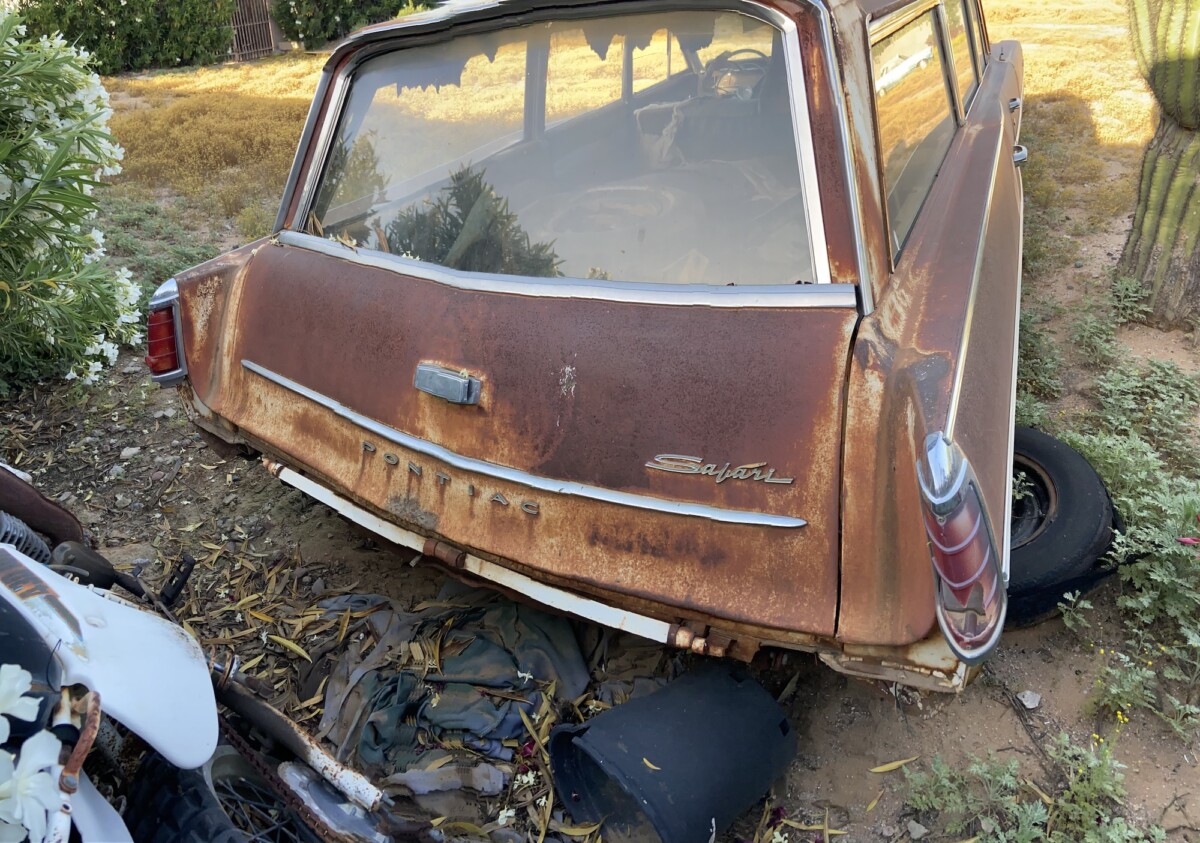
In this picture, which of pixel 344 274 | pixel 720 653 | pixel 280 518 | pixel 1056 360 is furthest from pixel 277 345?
pixel 1056 360

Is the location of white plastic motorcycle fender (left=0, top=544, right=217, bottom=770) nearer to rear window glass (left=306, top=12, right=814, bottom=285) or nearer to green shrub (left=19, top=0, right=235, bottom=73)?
rear window glass (left=306, top=12, right=814, bottom=285)

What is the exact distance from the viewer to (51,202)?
141 inches

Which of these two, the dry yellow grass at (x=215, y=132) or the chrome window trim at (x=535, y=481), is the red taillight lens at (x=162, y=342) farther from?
the dry yellow grass at (x=215, y=132)

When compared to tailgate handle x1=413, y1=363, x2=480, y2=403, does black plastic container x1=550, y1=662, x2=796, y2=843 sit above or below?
below

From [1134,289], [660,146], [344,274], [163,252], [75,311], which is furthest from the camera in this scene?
[163,252]

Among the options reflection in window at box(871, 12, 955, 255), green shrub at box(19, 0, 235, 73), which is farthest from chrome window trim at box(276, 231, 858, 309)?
green shrub at box(19, 0, 235, 73)

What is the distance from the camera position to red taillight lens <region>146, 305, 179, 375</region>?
279 cm

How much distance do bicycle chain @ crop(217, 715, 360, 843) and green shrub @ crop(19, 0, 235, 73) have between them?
14733 mm

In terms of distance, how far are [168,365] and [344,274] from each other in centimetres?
85

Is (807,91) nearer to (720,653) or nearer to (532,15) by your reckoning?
(532,15)

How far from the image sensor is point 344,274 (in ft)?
8.00

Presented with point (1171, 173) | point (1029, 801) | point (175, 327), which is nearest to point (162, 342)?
point (175, 327)

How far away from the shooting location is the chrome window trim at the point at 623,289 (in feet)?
6.06

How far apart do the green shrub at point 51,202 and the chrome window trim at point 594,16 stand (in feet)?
4.88
